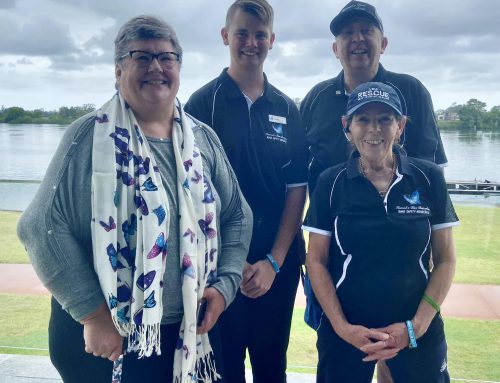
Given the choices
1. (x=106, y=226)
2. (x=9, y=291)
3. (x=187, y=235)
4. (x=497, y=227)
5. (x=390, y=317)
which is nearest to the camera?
(x=106, y=226)

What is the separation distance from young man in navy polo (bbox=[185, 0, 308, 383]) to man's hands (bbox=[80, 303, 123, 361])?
0.57 m

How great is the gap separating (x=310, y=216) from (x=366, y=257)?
0.23 meters

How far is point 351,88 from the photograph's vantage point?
1.82 m

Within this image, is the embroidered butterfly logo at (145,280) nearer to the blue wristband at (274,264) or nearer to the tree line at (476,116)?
the blue wristband at (274,264)

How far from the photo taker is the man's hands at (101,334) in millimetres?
1180

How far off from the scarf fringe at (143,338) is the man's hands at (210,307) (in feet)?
0.61

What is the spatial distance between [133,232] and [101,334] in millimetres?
270

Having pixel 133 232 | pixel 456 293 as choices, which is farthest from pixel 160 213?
pixel 456 293

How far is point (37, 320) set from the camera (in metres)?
3.11

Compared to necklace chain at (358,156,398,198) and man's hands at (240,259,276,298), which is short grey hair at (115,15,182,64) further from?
man's hands at (240,259,276,298)

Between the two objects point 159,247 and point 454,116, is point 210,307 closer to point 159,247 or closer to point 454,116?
point 159,247

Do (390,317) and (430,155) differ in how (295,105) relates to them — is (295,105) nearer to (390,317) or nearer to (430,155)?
(430,155)

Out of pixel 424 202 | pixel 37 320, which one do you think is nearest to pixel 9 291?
pixel 37 320

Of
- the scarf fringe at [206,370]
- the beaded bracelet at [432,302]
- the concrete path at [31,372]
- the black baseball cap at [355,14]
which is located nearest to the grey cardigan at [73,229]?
the scarf fringe at [206,370]
